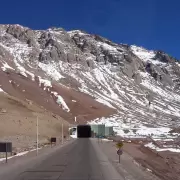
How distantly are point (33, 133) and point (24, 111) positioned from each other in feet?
73.2

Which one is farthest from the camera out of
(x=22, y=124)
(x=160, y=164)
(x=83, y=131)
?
(x=83, y=131)

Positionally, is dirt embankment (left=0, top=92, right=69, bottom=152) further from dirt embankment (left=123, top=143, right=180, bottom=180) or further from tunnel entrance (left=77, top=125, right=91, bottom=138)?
dirt embankment (left=123, top=143, right=180, bottom=180)

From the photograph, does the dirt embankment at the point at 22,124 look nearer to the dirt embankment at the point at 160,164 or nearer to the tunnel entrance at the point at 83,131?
the tunnel entrance at the point at 83,131

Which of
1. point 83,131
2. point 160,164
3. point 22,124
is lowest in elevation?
point 160,164

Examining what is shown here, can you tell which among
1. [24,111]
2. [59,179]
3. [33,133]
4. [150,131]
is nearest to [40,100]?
[150,131]

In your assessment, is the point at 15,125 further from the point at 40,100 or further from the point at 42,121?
the point at 40,100

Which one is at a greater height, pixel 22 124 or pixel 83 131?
pixel 22 124

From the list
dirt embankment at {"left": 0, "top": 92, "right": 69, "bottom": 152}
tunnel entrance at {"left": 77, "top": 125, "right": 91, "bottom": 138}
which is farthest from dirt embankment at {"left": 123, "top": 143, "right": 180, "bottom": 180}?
tunnel entrance at {"left": 77, "top": 125, "right": 91, "bottom": 138}

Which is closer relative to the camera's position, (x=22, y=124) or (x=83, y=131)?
(x=22, y=124)

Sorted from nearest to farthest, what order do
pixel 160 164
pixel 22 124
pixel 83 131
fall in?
pixel 160 164 → pixel 22 124 → pixel 83 131

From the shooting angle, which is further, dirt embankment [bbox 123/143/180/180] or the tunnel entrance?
the tunnel entrance

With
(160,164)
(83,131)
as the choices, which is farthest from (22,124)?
(160,164)

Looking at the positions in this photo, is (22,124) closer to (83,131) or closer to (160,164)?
(83,131)

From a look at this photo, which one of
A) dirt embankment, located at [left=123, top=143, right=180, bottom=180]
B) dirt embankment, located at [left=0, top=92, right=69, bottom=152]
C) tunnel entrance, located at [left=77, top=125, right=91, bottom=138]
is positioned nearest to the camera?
dirt embankment, located at [left=123, top=143, right=180, bottom=180]
